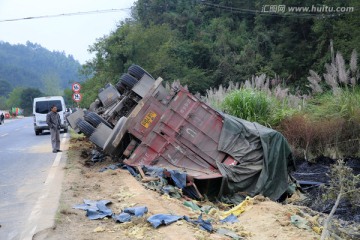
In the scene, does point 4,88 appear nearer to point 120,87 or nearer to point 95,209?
point 120,87

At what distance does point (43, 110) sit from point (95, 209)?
19.7 m

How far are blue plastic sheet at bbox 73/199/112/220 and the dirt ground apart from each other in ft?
0.32

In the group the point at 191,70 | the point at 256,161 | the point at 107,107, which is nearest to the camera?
the point at 256,161

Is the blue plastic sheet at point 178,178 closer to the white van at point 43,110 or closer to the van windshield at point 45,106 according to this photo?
the white van at point 43,110

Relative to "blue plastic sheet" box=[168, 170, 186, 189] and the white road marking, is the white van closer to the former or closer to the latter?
the white road marking

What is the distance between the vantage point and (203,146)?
36.0 ft

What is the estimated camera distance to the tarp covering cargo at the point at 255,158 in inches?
417

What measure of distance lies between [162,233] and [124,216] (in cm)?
87

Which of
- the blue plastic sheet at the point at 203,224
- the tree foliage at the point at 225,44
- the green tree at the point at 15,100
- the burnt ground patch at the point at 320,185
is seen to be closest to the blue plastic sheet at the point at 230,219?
the blue plastic sheet at the point at 203,224

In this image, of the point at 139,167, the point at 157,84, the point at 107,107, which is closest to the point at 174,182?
the point at 139,167

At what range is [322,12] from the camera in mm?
34938

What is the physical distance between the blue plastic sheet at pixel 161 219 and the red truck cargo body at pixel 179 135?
4116 mm

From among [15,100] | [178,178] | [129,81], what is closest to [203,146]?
[178,178]

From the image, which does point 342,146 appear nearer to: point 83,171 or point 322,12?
point 83,171
